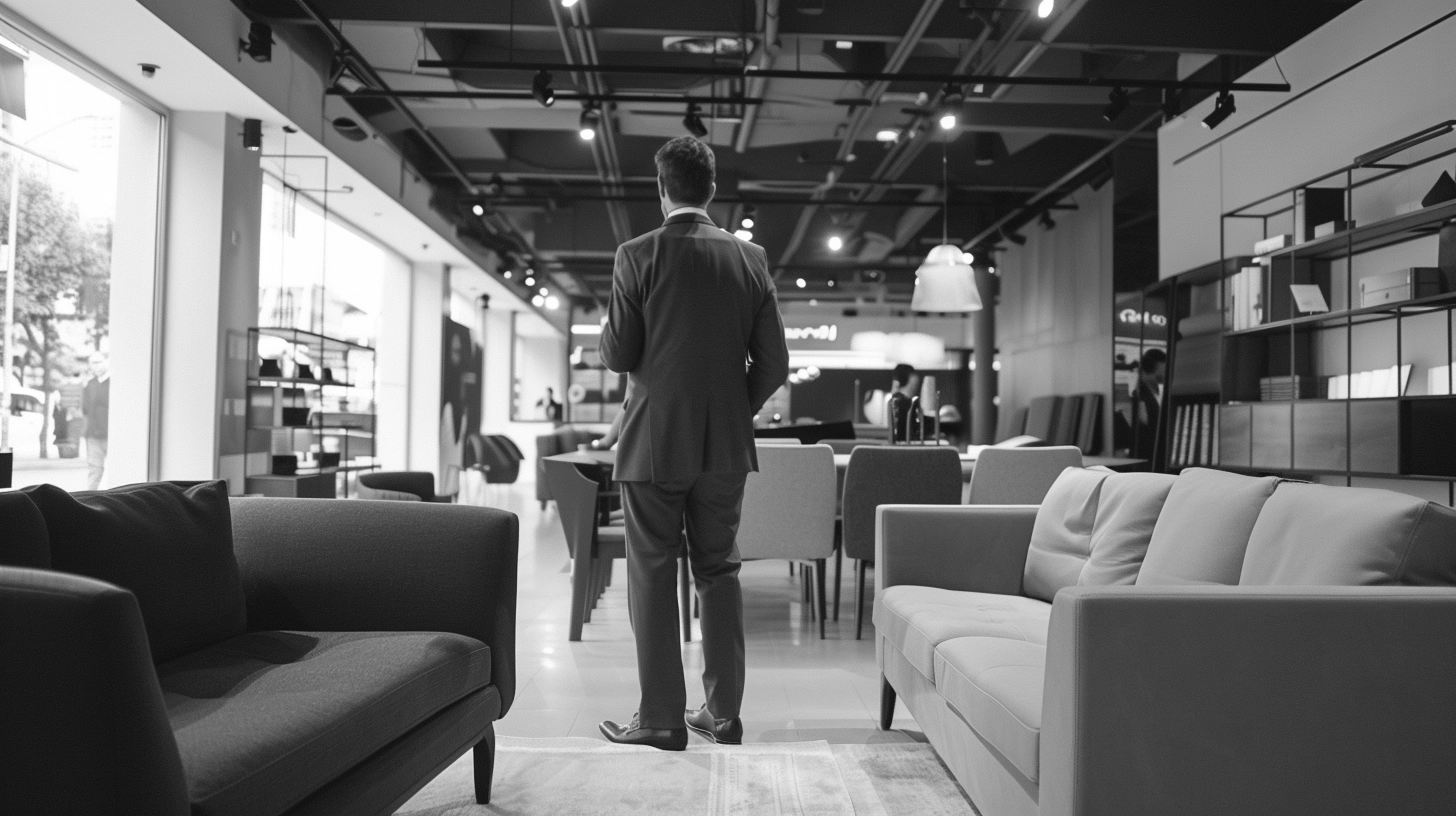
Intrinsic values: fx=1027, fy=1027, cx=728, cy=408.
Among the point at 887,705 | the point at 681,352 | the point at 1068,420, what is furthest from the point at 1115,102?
the point at 681,352

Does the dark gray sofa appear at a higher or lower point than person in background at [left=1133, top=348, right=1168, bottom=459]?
lower

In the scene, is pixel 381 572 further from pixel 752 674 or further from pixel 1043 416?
pixel 1043 416

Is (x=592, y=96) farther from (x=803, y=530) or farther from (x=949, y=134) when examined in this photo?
(x=803, y=530)

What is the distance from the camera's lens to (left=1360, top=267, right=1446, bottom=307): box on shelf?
4922mm

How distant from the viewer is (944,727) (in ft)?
7.74

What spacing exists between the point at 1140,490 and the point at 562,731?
176cm

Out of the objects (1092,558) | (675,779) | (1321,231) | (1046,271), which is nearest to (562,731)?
(675,779)

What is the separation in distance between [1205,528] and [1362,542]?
1.53 ft

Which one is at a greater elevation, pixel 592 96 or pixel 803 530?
pixel 592 96

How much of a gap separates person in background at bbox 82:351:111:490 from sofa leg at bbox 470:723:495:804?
4957 millimetres

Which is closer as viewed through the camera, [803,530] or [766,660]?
[766,660]

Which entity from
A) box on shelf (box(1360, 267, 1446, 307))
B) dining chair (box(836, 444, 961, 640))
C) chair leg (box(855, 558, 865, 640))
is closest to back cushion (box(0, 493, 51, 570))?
dining chair (box(836, 444, 961, 640))

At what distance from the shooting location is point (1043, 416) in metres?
12.1

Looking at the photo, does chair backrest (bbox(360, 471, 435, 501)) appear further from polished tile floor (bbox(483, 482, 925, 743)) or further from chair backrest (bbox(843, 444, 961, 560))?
chair backrest (bbox(843, 444, 961, 560))
